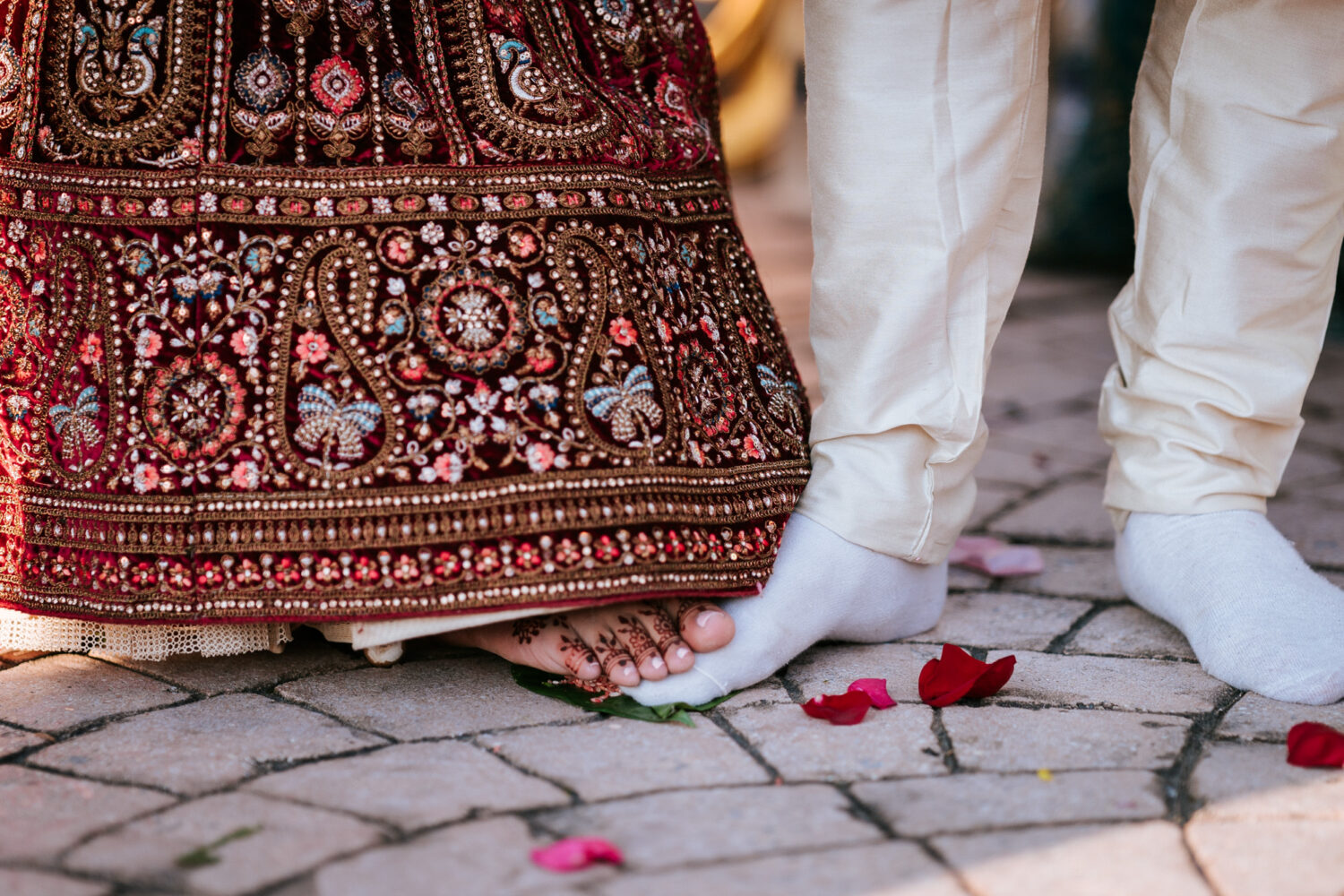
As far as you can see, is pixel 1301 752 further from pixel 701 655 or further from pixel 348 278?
pixel 348 278

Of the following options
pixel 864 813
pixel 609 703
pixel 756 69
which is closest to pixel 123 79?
pixel 609 703

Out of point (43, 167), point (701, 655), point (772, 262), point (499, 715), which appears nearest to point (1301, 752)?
point (701, 655)

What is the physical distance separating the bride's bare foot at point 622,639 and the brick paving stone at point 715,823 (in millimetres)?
210

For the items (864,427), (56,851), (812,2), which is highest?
(812,2)

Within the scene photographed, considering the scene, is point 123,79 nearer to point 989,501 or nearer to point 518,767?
point 518,767

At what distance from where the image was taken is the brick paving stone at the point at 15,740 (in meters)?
1.16

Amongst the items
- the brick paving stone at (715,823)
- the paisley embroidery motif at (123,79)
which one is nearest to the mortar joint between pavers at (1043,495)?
the brick paving stone at (715,823)

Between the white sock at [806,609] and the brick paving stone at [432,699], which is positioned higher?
the white sock at [806,609]

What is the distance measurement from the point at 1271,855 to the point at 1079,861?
0.52 ft

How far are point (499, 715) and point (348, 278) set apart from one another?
0.46 meters

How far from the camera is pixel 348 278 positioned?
121 centimetres

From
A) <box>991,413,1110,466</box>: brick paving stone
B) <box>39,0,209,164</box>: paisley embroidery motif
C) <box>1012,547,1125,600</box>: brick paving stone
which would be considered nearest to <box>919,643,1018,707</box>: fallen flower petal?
<box>1012,547,1125,600</box>: brick paving stone

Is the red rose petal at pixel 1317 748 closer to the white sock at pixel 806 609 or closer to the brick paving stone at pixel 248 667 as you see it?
the white sock at pixel 806 609

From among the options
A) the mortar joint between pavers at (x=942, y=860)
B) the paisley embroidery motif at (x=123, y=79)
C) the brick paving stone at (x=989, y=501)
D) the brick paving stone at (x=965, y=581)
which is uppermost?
the paisley embroidery motif at (x=123, y=79)
